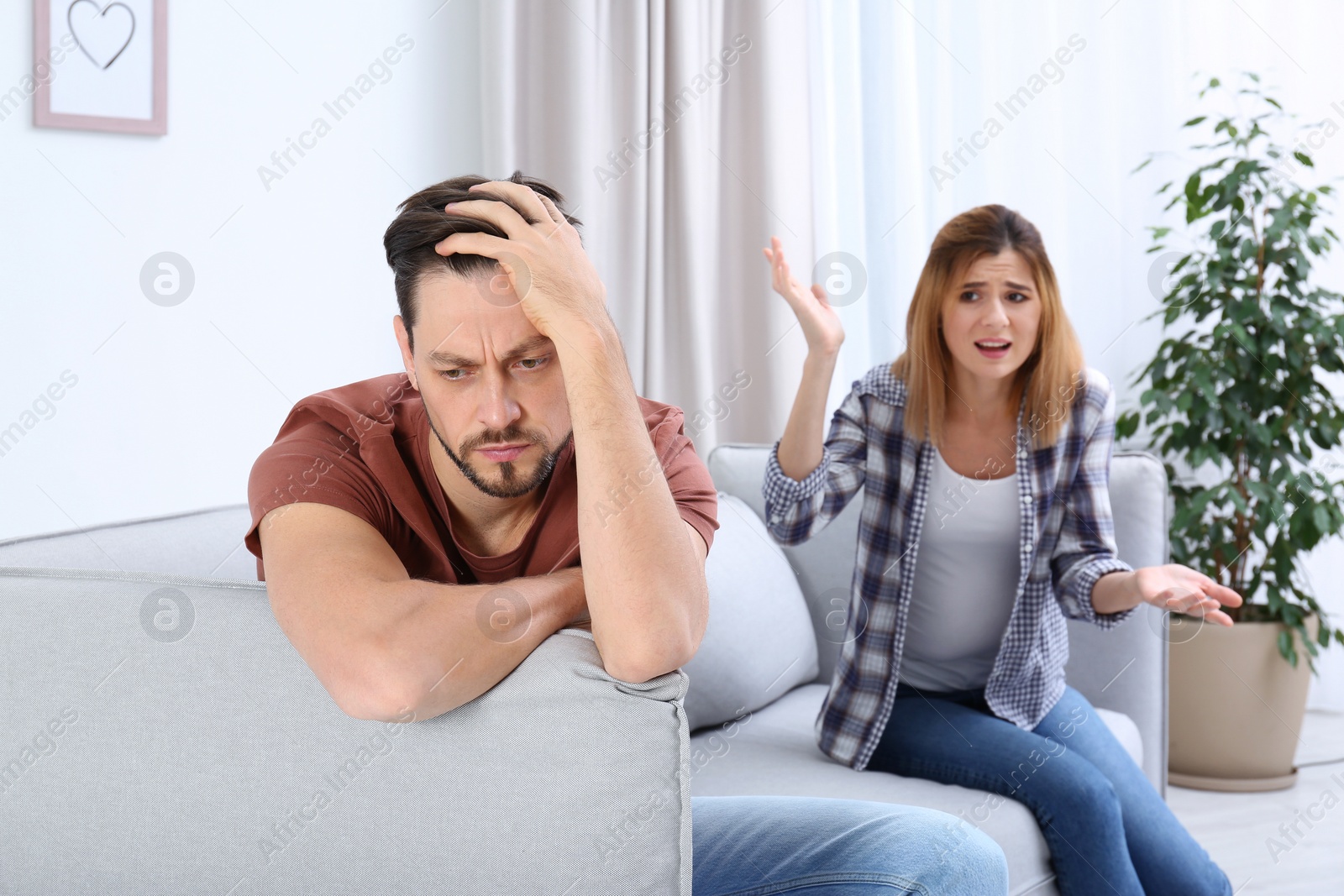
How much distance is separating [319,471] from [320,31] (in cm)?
150

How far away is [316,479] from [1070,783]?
3.43 feet

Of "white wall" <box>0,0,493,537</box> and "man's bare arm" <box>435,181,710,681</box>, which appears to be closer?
"man's bare arm" <box>435,181,710,681</box>

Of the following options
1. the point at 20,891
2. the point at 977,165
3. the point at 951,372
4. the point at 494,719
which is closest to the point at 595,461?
the point at 494,719

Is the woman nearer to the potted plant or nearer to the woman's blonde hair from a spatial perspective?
the woman's blonde hair

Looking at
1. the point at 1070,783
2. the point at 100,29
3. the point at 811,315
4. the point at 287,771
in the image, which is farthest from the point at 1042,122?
the point at 287,771

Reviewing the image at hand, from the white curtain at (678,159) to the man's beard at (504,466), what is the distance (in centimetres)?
151

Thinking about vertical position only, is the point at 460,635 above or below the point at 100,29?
below

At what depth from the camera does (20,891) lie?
0.89 m

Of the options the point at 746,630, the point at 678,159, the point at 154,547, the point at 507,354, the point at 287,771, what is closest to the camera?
the point at 287,771

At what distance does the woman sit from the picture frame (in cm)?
120

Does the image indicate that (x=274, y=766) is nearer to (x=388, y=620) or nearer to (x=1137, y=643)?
(x=388, y=620)

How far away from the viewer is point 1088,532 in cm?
170

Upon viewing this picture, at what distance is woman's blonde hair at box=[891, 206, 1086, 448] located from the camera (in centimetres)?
171

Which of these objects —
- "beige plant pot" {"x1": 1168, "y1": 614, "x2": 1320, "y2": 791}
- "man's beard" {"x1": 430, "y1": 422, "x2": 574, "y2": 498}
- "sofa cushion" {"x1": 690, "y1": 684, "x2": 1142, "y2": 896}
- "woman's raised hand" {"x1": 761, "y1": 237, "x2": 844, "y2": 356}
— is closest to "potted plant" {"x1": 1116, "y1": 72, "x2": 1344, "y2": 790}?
"beige plant pot" {"x1": 1168, "y1": 614, "x2": 1320, "y2": 791}
